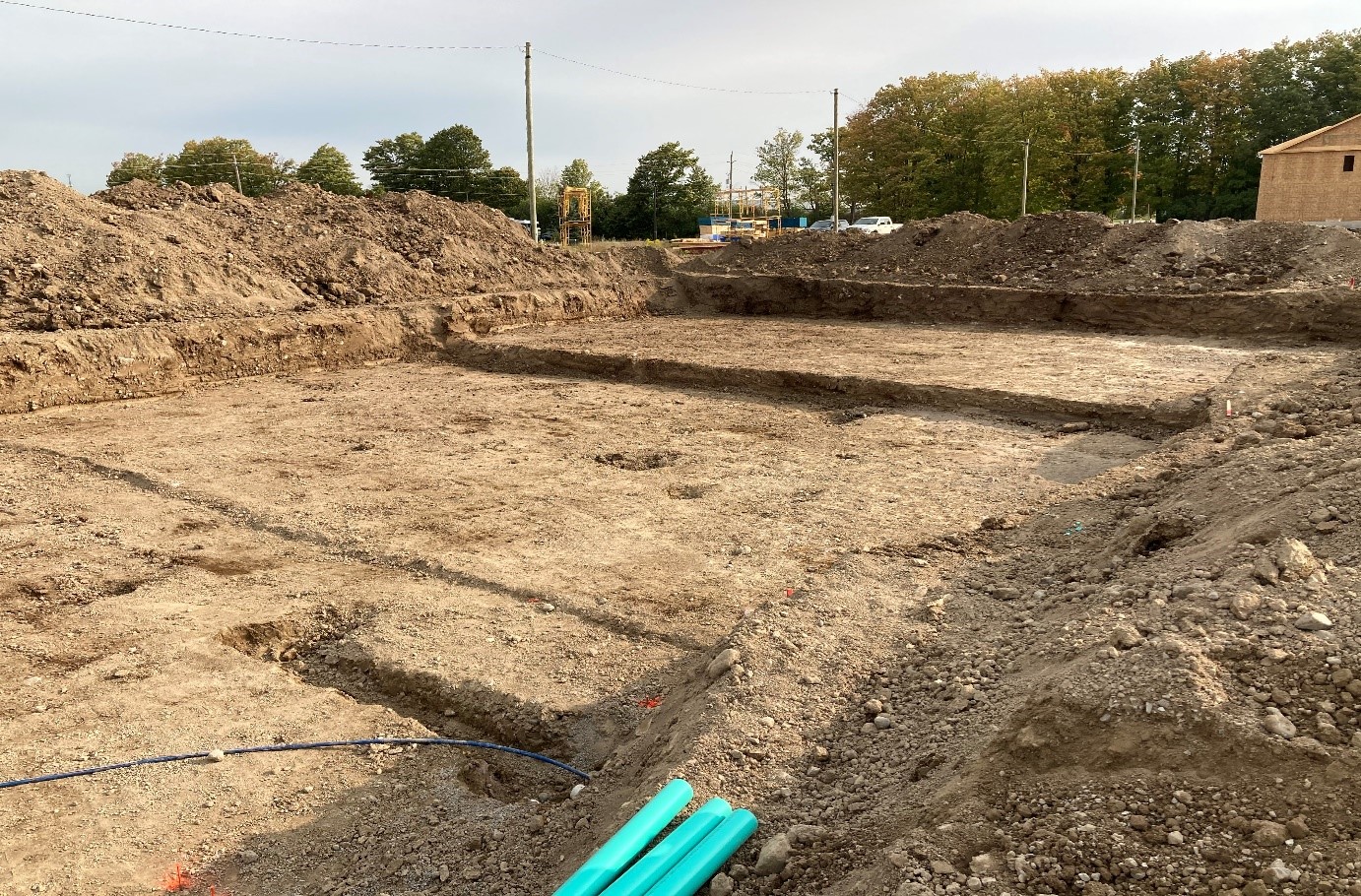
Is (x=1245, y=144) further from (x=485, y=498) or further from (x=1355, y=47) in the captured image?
(x=485, y=498)

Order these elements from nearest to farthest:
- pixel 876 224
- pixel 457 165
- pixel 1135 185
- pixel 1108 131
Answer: pixel 1135 185 < pixel 876 224 < pixel 1108 131 < pixel 457 165

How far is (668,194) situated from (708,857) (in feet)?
141

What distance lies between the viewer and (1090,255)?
1700 cm

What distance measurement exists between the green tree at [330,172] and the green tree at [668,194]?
13753 mm

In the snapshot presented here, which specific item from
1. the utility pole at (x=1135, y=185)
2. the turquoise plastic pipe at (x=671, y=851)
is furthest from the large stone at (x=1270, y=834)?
the utility pole at (x=1135, y=185)

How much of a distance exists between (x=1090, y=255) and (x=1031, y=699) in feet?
52.6

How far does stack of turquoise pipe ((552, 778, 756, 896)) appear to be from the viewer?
2744mm

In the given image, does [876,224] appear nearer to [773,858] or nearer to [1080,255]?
[1080,255]

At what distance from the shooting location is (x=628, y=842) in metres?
2.89

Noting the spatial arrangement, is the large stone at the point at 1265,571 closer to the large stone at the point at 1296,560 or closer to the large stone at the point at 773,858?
the large stone at the point at 1296,560

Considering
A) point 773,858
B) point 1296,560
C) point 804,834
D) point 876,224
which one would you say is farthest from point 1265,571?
point 876,224

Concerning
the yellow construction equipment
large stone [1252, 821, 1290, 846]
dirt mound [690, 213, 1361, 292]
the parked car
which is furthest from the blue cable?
the parked car

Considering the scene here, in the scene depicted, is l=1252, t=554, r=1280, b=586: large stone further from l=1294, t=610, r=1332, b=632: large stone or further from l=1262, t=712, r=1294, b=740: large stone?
l=1262, t=712, r=1294, b=740: large stone

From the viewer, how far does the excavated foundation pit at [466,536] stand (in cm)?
418
